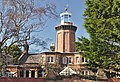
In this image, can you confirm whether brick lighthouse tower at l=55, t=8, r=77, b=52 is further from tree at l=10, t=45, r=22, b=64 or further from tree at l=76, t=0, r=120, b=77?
tree at l=76, t=0, r=120, b=77

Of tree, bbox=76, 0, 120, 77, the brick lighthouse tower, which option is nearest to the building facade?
the brick lighthouse tower

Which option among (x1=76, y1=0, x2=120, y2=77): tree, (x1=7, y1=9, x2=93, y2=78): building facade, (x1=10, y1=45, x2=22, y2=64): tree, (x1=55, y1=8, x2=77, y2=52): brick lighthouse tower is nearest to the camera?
(x1=76, y1=0, x2=120, y2=77): tree

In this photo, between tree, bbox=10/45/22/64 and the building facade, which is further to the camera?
the building facade

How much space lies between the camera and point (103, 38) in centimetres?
2639

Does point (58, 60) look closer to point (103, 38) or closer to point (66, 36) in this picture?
point (66, 36)

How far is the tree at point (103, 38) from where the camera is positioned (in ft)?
85.6

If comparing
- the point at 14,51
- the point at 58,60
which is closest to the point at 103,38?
the point at 14,51

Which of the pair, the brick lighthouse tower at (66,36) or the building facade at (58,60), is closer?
the building facade at (58,60)

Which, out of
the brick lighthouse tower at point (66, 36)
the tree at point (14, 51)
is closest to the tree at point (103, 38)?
the tree at point (14, 51)

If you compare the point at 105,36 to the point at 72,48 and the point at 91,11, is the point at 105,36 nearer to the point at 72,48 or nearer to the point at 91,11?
the point at 91,11

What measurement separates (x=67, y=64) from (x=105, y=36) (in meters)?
31.7

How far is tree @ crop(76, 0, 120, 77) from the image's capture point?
85.6 feet

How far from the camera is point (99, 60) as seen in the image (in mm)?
26828

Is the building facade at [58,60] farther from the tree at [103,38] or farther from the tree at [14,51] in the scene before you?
the tree at [103,38]
